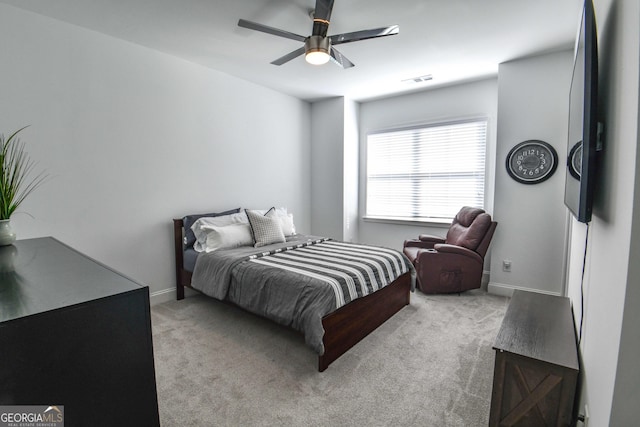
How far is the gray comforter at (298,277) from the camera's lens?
2180 mm

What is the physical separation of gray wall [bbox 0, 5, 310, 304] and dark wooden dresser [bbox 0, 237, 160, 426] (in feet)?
6.58

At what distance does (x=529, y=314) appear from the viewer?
1.82m

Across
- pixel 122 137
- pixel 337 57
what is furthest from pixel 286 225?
pixel 337 57

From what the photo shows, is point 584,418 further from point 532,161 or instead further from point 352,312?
point 532,161

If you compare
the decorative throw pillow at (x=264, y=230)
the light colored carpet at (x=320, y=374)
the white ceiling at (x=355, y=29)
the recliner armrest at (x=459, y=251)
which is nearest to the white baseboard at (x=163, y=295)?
the light colored carpet at (x=320, y=374)

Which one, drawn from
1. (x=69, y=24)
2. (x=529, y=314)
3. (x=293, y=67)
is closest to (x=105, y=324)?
(x=529, y=314)

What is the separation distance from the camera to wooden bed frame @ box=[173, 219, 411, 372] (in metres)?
2.16

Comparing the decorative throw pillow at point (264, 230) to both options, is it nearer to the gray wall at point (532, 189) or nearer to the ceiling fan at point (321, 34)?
the ceiling fan at point (321, 34)

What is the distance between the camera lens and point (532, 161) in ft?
11.1

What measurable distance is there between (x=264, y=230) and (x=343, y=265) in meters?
1.28

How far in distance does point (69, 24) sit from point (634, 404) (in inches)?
163

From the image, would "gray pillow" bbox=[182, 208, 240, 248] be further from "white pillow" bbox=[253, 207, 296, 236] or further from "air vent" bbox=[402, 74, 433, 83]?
"air vent" bbox=[402, 74, 433, 83]

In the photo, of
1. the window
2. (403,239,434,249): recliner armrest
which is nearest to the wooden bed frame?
(403,239,434,249): recliner armrest

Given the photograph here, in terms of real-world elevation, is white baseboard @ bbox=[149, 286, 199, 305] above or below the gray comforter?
below
